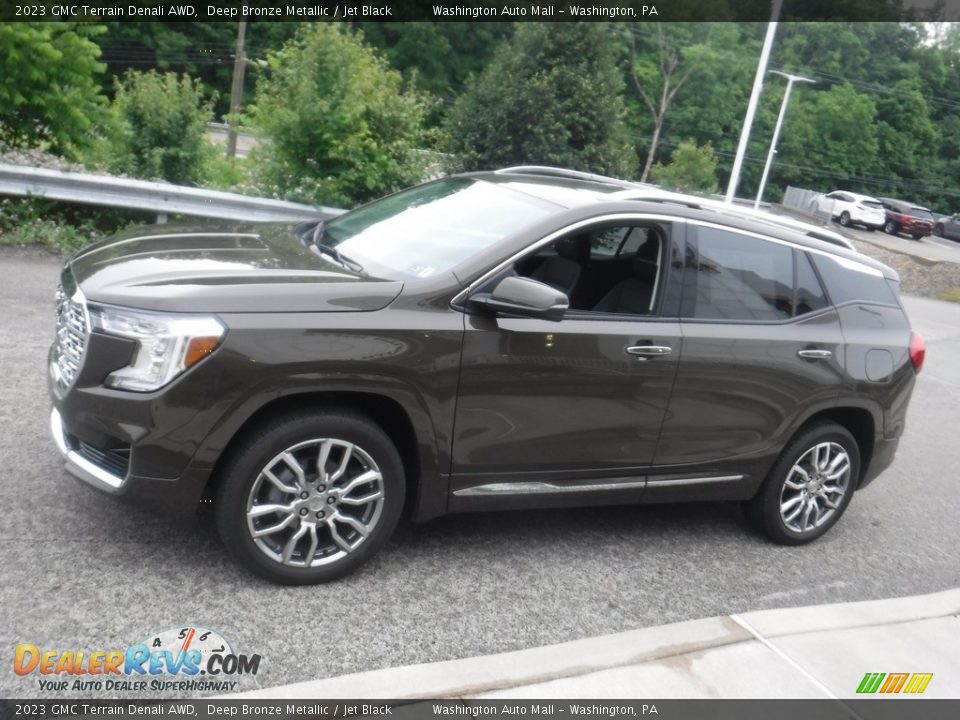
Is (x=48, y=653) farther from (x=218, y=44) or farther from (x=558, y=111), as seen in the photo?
(x=218, y=44)

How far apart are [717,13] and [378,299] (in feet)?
→ 188

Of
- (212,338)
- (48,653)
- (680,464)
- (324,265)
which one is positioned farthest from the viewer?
(680,464)

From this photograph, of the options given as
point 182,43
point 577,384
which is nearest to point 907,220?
point 182,43

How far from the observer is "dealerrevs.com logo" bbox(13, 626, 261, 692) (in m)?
3.21

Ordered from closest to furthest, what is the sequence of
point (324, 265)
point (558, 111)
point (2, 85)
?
point (324, 265), point (2, 85), point (558, 111)

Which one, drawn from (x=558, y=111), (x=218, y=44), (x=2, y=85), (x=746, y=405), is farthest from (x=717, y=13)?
(x=746, y=405)

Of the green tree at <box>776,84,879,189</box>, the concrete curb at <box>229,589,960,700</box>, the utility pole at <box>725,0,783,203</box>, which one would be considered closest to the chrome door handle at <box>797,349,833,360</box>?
the concrete curb at <box>229,589,960,700</box>

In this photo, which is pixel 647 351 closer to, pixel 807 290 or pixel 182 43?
pixel 807 290

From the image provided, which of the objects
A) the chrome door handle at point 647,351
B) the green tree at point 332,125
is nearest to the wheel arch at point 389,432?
the chrome door handle at point 647,351

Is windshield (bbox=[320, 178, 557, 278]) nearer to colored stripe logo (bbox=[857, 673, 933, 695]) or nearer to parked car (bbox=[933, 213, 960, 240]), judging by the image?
colored stripe logo (bbox=[857, 673, 933, 695])

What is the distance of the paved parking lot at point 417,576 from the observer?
11.9 feet

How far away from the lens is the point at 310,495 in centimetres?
389

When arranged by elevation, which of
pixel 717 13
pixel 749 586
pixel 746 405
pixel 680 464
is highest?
pixel 717 13

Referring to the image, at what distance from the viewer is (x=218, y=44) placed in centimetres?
5159
